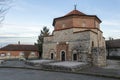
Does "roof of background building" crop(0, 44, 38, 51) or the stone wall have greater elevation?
"roof of background building" crop(0, 44, 38, 51)

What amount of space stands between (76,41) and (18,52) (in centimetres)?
2887

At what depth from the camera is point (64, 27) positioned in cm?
3841

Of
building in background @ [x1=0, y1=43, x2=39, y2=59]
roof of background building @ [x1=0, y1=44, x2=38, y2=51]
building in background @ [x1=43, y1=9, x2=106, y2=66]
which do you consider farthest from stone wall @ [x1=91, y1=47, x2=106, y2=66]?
roof of background building @ [x1=0, y1=44, x2=38, y2=51]

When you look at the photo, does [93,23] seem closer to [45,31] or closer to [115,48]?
[115,48]

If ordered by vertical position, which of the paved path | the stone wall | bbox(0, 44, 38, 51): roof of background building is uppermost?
bbox(0, 44, 38, 51): roof of background building

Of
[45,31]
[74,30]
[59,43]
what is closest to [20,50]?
[45,31]

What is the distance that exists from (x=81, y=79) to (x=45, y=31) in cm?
5841

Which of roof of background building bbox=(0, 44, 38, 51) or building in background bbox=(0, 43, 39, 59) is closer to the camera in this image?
building in background bbox=(0, 43, 39, 59)

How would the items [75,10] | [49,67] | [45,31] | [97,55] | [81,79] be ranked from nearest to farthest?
[81,79]
[49,67]
[97,55]
[75,10]
[45,31]

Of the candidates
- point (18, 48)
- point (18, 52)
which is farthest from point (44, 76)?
point (18, 48)

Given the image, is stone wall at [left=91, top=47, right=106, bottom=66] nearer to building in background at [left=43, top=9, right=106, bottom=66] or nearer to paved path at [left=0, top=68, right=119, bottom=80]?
building in background at [left=43, top=9, right=106, bottom=66]

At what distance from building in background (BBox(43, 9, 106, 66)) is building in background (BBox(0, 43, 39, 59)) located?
62.5ft

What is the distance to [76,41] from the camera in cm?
3547

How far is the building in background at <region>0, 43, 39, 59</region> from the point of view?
189 feet
